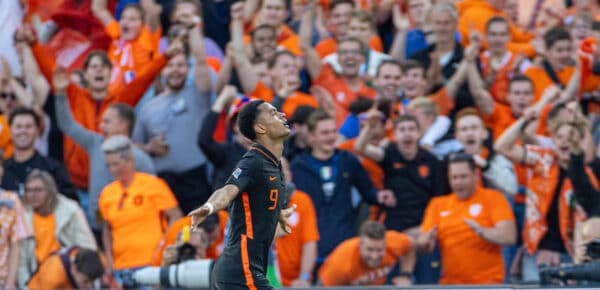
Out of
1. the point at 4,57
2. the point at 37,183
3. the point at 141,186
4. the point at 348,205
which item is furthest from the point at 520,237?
the point at 4,57

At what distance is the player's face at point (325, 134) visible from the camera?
9758 millimetres

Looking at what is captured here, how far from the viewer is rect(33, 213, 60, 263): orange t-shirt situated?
31.5 feet

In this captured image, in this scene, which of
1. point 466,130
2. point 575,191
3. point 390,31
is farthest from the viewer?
point 390,31

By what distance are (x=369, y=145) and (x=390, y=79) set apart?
84 centimetres

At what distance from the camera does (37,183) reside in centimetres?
965

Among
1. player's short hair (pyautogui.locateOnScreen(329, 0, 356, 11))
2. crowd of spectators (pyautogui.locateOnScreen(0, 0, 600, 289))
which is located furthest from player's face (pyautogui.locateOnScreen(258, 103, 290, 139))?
player's short hair (pyautogui.locateOnScreen(329, 0, 356, 11))

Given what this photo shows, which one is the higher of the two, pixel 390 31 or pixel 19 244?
pixel 390 31

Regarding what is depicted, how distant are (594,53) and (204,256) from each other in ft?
13.9

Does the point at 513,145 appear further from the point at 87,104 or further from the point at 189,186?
the point at 87,104

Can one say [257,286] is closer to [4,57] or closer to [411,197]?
[411,197]

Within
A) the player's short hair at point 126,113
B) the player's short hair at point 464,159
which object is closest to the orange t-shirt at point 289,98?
the player's short hair at point 126,113

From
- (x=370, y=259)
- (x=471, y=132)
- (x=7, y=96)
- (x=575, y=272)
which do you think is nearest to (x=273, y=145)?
(x=575, y=272)

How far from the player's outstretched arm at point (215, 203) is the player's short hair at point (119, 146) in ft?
12.9

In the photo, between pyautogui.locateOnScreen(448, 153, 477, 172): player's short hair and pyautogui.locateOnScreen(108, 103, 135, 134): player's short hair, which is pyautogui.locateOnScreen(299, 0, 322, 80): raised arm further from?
pyautogui.locateOnScreen(448, 153, 477, 172): player's short hair
